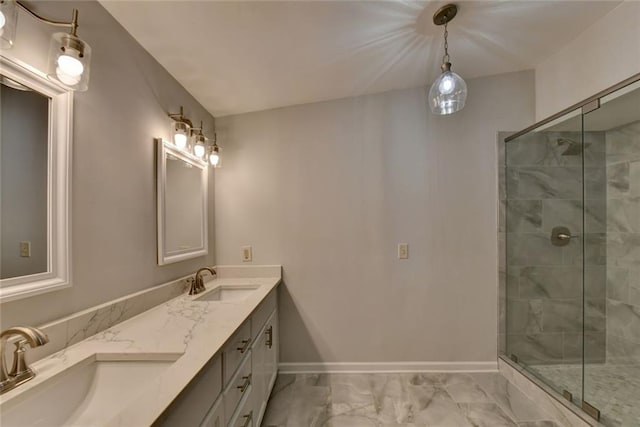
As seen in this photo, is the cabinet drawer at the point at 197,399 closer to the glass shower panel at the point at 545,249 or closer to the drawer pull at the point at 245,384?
the drawer pull at the point at 245,384

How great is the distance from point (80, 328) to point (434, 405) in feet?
6.91

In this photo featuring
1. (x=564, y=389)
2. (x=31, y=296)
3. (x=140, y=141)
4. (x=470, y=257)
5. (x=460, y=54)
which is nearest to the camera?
(x=31, y=296)

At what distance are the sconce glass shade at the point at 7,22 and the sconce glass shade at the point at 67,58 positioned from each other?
115 millimetres

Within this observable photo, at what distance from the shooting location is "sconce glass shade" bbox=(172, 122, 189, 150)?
167cm

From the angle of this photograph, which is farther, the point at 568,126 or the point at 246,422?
the point at 568,126

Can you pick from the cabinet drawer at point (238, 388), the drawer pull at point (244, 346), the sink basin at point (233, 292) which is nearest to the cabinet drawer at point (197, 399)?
the cabinet drawer at point (238, 388)

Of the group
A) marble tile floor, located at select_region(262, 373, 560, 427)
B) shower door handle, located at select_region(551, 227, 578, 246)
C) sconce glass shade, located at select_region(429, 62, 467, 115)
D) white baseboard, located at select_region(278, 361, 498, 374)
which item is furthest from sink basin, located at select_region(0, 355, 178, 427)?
shower door handle, located at select_region(551, 227, 578, 246)

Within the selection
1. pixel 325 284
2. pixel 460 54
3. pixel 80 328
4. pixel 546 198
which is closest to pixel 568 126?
pixel 546 198

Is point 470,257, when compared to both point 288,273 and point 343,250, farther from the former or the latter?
point 288,273

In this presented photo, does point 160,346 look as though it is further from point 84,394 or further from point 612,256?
point 612,256

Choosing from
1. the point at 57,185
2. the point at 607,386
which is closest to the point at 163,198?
the point at 57,185

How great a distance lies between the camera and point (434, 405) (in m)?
1.87

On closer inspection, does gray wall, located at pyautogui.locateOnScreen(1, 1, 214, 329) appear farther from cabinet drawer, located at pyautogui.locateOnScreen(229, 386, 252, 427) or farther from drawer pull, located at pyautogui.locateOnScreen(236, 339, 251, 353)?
cabinet drawer, located at pyautogui.locateOnScreen(229, 386, 252, 427)

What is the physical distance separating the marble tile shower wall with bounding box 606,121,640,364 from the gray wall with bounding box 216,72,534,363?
673 millimetres
